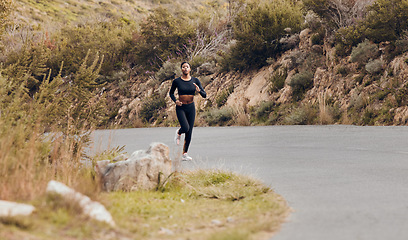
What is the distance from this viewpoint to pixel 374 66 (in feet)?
65.9

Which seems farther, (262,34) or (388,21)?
(262,34)

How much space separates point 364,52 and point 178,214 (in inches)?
675

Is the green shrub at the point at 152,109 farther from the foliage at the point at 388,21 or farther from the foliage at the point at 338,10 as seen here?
the foliage at the point at 388,21

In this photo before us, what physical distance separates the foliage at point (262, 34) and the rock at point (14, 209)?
73.6 feet

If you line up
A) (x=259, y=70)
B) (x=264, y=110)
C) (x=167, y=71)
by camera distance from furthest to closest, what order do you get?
(x=167, y=71), (x=259, y=70), (x=264, y=110)

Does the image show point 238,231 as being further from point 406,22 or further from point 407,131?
point 406,22

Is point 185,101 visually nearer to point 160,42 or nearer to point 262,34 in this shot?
point 262,34

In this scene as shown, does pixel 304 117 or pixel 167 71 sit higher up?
pixel 167 71

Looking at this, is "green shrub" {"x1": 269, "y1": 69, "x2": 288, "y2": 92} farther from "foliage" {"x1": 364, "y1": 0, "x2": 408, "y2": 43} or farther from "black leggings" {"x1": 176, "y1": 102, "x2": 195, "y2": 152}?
"black leggings" {"x1": 176, "y1": 102, "x2": 195, "y2": 152}

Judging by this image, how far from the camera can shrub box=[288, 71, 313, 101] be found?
2294 cm

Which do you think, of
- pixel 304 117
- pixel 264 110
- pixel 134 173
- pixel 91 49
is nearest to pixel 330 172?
pixel 134 173

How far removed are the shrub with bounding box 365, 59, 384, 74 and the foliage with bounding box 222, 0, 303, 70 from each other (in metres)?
6.91

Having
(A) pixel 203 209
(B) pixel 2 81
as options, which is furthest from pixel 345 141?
(B) pixel 2 81

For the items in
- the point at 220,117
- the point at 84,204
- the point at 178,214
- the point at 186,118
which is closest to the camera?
the point at 84,204
